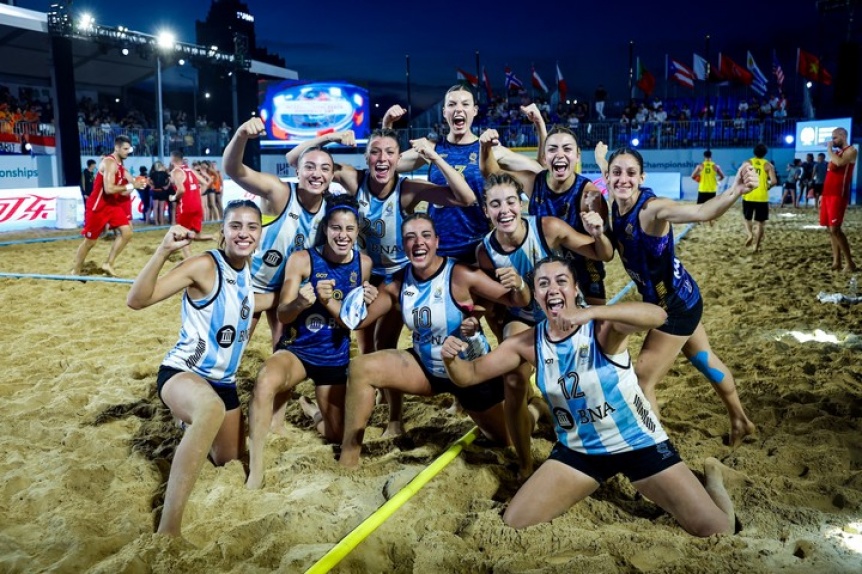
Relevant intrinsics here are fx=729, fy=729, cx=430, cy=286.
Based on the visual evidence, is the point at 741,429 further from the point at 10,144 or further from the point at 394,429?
the point at 10,144

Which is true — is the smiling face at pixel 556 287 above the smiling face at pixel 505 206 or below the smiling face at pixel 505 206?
below

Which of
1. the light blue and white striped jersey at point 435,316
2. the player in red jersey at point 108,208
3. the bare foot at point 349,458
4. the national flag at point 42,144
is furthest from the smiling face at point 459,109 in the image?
the national flag at point 42,144

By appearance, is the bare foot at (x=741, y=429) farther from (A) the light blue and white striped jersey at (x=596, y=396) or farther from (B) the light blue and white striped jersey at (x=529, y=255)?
(B) the light blue and white striped jersey at (x=529, y=255)

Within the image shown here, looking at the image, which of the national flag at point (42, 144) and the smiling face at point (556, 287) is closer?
the smiling face at point (556, 287)

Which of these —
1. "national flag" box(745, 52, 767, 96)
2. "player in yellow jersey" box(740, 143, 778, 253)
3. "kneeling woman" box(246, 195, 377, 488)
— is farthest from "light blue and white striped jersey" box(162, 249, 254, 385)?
"national flag" box(745, 52, 767, 96)

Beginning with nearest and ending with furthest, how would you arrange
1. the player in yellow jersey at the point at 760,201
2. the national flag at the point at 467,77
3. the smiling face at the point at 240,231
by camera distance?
the smiling face at the point at 240,231, the player in yellow jersey at the point at 760,201, the national flag at the point at 467,77

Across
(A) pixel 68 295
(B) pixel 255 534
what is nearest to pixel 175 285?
(B) pixel 255 534

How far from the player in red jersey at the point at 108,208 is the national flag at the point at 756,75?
28533 millimetres

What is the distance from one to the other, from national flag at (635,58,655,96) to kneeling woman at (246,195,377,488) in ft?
99.0

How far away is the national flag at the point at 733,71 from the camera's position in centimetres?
3116

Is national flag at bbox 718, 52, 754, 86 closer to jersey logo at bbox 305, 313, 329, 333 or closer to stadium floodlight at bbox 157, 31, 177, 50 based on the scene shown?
stadium floodlight at bbox 157, 31, 177, 50

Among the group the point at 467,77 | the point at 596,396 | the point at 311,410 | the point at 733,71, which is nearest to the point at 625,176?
the point at 596,396

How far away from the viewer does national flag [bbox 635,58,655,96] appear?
3203cm

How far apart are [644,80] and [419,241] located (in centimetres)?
3072
